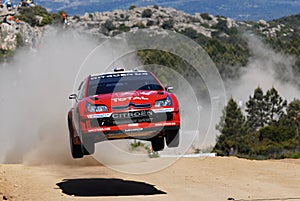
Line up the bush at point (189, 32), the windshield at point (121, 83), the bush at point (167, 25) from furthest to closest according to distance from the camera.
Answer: the bush at point (167, 25)
the bush at point (189, 32)
the windshield at point (121, 83)

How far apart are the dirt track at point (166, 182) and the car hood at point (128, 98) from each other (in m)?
2.24

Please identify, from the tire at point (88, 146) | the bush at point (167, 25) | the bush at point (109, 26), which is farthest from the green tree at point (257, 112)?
the bush at point (167, 25)

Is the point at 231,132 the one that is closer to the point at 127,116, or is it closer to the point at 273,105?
the point at 273,105

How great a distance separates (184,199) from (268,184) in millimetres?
3244

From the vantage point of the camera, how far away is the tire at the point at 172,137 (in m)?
15.8

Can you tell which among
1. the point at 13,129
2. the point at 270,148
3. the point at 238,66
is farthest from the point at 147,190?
the point at 238,66

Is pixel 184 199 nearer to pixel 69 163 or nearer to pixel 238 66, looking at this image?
pixel 69 163

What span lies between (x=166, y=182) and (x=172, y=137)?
3481 millimetres

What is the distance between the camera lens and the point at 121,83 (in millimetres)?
16578

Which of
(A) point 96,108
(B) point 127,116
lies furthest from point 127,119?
(A) point 96,108

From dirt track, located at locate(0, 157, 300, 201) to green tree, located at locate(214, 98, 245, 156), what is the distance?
1175 inches

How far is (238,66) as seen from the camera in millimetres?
103875

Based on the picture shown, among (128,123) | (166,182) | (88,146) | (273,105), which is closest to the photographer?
(128,123)

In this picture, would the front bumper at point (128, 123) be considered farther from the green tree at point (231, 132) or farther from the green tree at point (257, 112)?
the green tree at point (257, 112)
